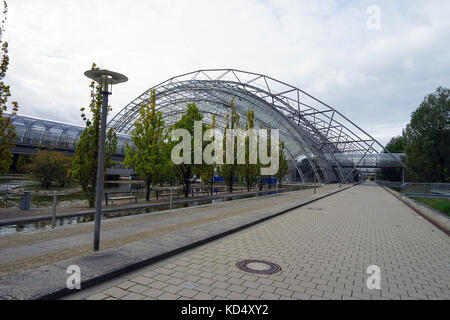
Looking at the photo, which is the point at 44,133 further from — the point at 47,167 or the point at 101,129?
the point at 101,129

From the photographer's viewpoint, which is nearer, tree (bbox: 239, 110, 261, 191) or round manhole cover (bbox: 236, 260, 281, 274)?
round manhole cover (bbox: 236, 260, 281, 274)

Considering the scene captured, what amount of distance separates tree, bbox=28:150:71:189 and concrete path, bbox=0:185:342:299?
22512 millimetres

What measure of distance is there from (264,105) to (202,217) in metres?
43.5

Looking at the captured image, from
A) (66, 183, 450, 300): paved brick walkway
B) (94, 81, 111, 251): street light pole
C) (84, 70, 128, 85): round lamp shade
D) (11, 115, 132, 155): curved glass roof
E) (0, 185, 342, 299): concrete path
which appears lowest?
(66, 183, 450, 300): paved brick walkway

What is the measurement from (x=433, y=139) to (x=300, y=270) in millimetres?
39892

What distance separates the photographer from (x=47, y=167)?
91.9 ft

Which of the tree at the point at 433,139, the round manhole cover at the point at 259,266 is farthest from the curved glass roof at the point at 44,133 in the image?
the tree at the point at 433,139

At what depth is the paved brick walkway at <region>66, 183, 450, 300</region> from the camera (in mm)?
4473

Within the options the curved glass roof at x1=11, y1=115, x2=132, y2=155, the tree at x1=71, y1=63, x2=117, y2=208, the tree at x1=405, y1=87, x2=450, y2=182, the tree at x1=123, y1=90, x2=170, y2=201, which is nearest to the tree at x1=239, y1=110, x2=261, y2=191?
the tree at x1=123, y1=90, x2=170, y2=201

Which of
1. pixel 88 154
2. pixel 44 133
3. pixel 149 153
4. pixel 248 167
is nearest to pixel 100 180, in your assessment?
pixel 88 154

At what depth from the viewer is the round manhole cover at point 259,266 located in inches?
216

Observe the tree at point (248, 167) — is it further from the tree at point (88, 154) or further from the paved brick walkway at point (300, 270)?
the paved brick walkway at point (300, 270)

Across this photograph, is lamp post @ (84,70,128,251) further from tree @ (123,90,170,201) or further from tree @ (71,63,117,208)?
tree @ (123,90,170,201)

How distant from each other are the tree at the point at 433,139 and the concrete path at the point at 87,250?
36679 mm
